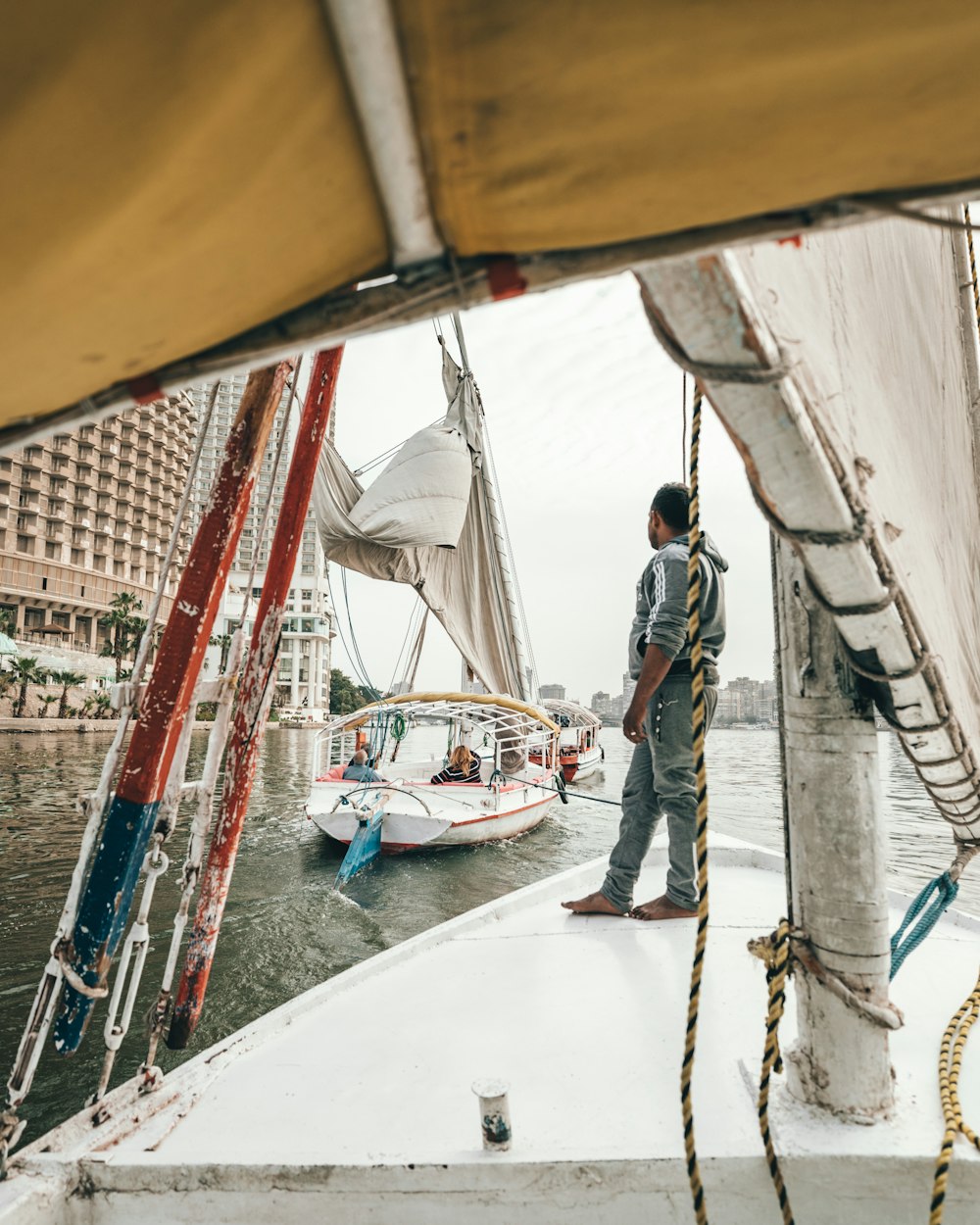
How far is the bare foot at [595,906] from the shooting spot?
3.74m

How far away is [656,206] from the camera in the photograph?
812 millimetres

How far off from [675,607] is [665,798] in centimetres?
101

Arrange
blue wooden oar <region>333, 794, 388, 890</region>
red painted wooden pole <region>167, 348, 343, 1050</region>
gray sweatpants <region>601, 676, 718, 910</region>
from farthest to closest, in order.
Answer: blue wooden oar <region>333, 794, 388, 890</region> → gray sweatpants <region>601, 676, 718, 910</region> → red painted wooden pole <region>167, 348, 343, 1050</region>

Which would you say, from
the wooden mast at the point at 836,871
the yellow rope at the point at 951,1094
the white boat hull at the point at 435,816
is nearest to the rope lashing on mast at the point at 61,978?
the wooden mast at the point at 836,871

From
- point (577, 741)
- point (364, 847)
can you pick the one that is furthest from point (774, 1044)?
point (577, 741)

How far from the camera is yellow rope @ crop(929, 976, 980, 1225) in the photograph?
158 centimetres

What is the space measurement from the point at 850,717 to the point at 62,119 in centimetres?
203

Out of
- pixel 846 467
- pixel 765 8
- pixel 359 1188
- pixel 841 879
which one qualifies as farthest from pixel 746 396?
pixel 359 1188

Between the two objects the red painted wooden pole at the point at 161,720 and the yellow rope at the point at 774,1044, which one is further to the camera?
the red painted wooden pole at the point at 161,720

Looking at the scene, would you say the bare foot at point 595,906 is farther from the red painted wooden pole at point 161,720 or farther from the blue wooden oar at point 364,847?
the blue wooden oar at point 364,847

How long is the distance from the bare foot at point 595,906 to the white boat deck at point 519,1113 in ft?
1.97

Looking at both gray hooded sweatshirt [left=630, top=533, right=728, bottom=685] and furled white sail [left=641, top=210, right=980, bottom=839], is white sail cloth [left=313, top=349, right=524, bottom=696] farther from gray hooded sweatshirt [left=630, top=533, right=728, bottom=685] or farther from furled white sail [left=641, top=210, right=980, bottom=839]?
furled white sail [left=641, top=210, right=980, bottom=839]

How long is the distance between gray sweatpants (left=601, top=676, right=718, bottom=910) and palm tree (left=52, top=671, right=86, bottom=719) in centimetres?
5148

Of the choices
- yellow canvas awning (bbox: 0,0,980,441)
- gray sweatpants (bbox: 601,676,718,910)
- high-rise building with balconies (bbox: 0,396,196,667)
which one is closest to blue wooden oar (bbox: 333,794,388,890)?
gray sweatpants (bbox: 601,676,718,910)
